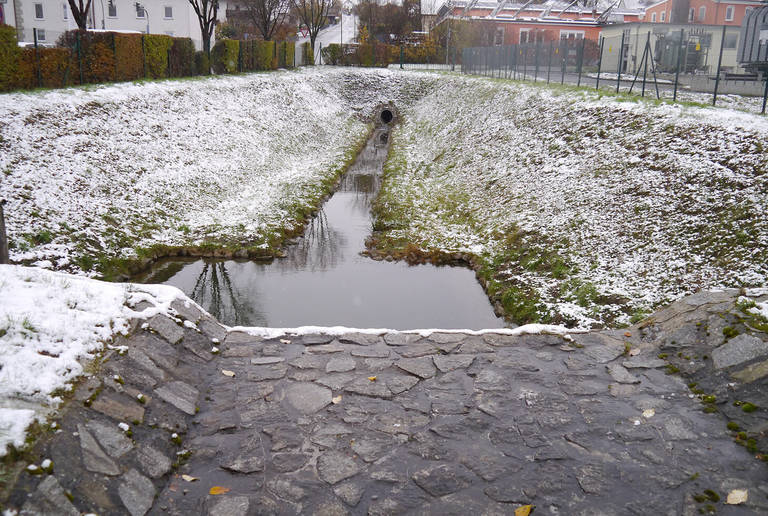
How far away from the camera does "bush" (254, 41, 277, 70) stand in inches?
1289

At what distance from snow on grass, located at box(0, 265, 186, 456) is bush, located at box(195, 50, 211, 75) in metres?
22.5

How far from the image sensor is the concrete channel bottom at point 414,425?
423 centimetres

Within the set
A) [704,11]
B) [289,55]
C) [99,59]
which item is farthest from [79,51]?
[704,11]

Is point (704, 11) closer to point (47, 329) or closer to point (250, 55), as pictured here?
point (250, 55)

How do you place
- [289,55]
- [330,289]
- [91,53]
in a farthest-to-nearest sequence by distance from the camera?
[289,55]
[91,53]
[330,289]

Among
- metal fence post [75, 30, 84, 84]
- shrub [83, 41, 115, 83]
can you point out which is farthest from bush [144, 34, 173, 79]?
metal fence post [75, 30, 84, 84]

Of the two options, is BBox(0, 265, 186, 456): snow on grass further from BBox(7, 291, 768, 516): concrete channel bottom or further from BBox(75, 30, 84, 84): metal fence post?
BBox(75, 30, 84, 84): metal fence post

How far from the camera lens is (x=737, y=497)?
4211 mm

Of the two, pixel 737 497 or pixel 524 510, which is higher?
pixel 737 497

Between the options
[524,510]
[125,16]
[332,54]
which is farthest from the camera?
[125,16]

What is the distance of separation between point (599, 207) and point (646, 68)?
7990 millimetres

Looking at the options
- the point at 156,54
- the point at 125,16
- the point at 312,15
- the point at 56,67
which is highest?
the point at 312,15

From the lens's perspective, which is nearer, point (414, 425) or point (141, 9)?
point (414, 425)

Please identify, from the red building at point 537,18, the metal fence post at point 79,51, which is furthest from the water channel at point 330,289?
the red building at point 537,18
